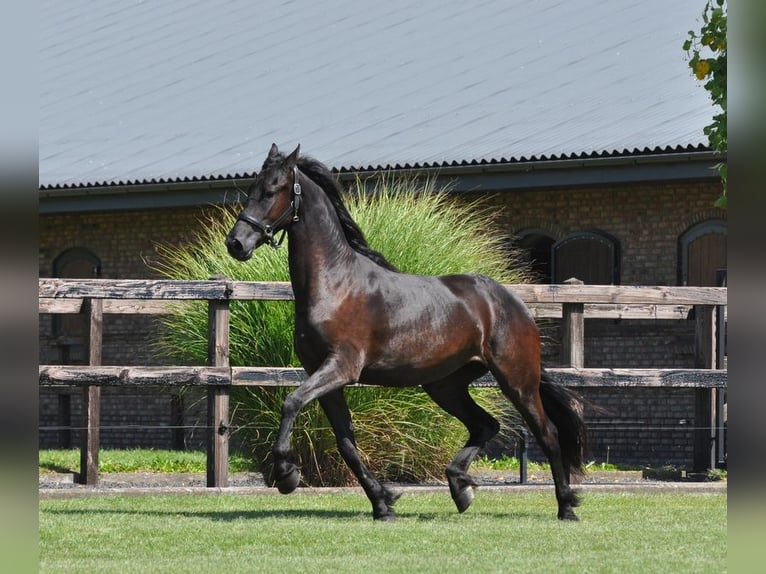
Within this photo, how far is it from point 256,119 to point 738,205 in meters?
19.8

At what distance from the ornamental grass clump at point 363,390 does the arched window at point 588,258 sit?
5.30 meters

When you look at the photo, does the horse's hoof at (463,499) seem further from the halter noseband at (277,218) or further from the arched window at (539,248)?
the arched window at (539,248)

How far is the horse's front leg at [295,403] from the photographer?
292 inches

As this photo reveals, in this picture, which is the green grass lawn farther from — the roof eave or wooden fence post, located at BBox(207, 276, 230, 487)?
the roof eave

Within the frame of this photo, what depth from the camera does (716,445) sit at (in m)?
13.2

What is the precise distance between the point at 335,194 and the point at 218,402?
2.68 meters

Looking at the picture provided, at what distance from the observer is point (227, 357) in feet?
34.1

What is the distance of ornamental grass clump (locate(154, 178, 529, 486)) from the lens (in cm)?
1076

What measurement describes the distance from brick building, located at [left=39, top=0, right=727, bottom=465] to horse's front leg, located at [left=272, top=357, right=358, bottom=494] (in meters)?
6.89

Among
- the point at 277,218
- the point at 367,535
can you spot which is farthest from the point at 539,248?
the point at 367,535

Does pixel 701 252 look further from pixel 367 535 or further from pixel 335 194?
pixel 367 535

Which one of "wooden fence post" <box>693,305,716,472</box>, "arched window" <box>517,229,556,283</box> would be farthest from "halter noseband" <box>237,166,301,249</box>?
"arched window" <box>517,229,556,283</box>

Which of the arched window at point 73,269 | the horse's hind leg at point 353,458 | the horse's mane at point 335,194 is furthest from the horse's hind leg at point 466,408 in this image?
the arched window at point 73,269

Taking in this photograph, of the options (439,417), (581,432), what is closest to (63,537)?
(581,432)
